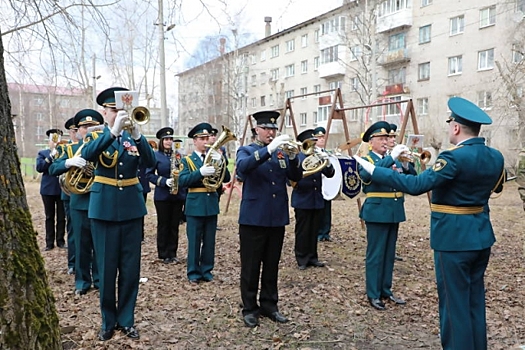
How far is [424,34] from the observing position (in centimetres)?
3042

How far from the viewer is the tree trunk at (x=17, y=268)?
242 cm

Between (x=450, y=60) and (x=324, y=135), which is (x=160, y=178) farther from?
(x=450, y=60)

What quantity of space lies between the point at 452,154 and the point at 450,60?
93.3ft

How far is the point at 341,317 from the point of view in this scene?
512 centimetres

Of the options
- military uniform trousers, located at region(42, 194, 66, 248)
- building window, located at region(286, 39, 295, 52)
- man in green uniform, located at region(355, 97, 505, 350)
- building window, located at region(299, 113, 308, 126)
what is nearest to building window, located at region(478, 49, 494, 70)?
building window, located at region(299, 113, 308, 126)

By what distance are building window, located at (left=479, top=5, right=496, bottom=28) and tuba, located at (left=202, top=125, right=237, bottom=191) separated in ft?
82.9

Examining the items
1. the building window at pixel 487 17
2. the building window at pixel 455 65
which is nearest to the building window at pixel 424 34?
the building window at pixel 455 65

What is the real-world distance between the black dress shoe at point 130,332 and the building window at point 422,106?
29.4 m

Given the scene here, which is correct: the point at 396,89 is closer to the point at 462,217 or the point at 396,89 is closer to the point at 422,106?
the point at 422,106

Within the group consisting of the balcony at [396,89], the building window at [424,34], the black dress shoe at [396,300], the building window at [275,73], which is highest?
the building window at [424,34]

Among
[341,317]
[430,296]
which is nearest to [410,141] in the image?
A: [430,296]

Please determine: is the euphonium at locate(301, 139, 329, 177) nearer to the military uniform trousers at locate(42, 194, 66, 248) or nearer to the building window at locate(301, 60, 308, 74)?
the military uniform trousers at locate(42, 194, 66, 248)

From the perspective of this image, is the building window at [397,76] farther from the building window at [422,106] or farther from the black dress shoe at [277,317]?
the black dress shoe at [277,317]

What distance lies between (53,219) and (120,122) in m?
5.31
